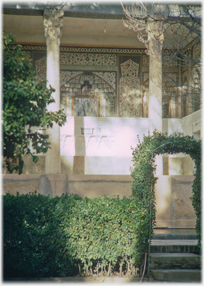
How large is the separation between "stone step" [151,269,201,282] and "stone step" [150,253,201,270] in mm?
200

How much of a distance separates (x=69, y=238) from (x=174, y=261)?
186 centimetres

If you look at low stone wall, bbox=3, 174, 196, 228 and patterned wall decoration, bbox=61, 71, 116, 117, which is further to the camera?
patterned wall decoration, bbox=61, 71, 116, 117

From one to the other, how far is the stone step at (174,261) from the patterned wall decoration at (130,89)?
9.31 metres

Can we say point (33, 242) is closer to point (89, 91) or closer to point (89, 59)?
point (89, 91)

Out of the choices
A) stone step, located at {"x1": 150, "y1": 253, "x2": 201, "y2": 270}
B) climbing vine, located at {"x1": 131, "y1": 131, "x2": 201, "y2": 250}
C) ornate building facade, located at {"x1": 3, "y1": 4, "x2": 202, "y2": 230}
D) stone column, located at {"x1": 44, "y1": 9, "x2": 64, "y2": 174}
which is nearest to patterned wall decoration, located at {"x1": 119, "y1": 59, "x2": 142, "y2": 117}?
ornate building facade, located at {"x1": 3, "y1": 4, "x2": 202, "y2": 230}

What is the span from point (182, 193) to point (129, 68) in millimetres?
6605

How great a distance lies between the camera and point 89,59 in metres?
15.2

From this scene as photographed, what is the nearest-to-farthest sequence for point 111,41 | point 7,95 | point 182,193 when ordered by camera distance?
1. point 7,95
2. point 182,193
3. point 111,41

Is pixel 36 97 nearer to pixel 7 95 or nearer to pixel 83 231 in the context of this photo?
pixel 7 95

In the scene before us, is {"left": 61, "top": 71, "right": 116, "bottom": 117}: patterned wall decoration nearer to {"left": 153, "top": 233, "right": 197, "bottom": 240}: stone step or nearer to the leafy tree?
{"left": 153, "top": 233, "right": 197, "bottom": 240}: stone step

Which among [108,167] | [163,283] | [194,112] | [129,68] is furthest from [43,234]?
[129,68]

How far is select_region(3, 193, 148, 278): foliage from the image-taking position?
5.68m

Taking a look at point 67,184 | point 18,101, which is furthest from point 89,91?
point 18,101

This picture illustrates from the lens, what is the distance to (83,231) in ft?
19.3
